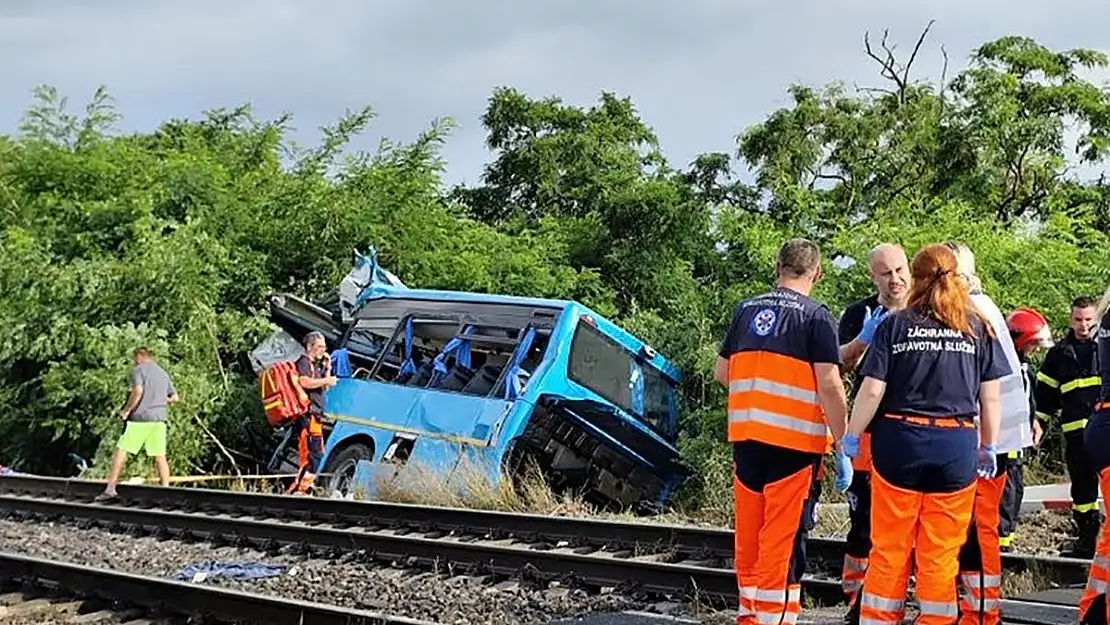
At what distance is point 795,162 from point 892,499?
16712 mm

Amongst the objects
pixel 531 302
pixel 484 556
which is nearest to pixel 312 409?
pixel 531 302

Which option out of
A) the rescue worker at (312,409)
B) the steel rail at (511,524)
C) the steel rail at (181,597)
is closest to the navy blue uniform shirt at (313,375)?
the rescue worker at (312,409)

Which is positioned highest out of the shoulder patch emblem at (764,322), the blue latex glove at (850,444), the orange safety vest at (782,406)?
the shoulder patch emblem at (764,322)

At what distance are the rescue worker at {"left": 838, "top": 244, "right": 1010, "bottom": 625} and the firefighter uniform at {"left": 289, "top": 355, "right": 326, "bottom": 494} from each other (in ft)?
29.1

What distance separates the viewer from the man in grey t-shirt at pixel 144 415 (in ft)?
44.5

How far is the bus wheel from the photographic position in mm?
13383

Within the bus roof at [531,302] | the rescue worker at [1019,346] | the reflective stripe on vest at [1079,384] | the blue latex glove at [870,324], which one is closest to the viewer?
the blue latex glove at [870,324]

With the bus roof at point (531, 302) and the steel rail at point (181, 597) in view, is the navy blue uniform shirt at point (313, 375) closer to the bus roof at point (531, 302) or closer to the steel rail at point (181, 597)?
the bus roof at point (531, 302)

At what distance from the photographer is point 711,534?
29.1 feet

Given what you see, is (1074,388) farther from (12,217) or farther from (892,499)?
(12,217)

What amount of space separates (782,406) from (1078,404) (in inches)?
135

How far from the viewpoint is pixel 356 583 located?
865cm

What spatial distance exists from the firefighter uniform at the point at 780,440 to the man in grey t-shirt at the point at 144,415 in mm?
9533

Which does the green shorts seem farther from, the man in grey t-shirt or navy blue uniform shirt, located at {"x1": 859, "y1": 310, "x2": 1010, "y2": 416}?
navy blue uniform shirt, located at {"x1": 859, "y1": 310, "x2": 1010, "y2": 416}
